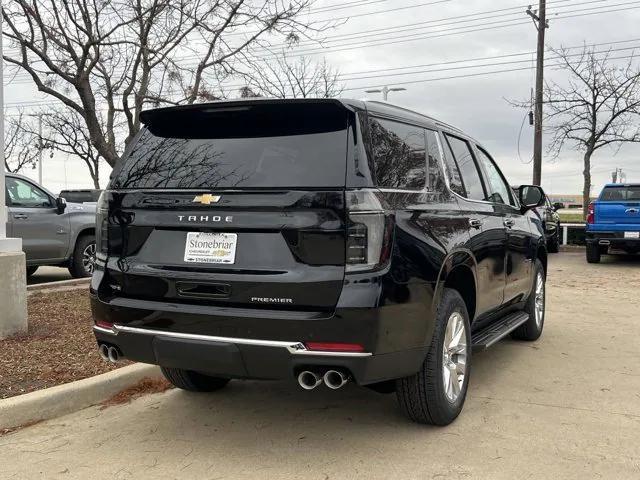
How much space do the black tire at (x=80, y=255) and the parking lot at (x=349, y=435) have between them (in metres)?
6.03

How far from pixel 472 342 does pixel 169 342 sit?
2095 mm

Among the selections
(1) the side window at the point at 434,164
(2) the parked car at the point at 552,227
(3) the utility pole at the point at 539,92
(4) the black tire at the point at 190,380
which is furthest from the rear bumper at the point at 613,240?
(4) the black tire at the point at 190,380

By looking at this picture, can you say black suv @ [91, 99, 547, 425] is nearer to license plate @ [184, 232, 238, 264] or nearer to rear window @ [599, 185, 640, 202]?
license plate @ [184, 232, 238, 264]

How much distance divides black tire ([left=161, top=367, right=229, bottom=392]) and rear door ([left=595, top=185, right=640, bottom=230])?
37.2ft

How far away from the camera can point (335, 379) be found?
A: 3.11 meters

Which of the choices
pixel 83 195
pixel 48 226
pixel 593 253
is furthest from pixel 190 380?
pixel 83 195

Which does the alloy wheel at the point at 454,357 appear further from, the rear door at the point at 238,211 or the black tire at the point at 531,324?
the black tire at the point at 531,324

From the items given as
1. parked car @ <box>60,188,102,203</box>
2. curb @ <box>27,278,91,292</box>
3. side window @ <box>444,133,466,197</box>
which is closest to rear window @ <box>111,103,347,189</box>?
side window @ <box>444,133,466,197</box>

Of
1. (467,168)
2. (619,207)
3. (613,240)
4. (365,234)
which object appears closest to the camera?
(365,234)

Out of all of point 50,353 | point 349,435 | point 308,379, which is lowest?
point 349,435

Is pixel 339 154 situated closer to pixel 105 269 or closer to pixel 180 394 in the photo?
pixel 105 269

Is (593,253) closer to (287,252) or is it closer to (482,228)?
(482,228)

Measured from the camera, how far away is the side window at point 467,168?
450 centimetres

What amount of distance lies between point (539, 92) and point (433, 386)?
19.4 m
